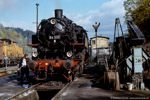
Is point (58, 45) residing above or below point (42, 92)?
above

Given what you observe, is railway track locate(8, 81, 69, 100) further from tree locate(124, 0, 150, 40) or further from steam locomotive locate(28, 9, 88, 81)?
tree locate(124, 0, 150, 40)

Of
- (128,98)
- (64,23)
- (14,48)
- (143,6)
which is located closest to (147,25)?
A: (143,6)

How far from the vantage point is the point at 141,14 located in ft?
69.5

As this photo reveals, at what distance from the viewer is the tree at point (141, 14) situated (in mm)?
20589

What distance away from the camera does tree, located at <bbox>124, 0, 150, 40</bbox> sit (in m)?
20.6

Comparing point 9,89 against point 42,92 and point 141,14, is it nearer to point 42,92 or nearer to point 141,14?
point 42,92

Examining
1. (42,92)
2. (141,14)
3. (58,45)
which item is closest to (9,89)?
(42,92)

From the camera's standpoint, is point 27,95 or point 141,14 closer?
point 27,95

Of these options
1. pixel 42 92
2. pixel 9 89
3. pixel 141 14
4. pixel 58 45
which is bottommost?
pixel 42 92

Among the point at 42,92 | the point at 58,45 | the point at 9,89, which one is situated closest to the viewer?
the point at 42,92

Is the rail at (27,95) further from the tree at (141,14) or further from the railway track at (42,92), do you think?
the tree at (141,14)

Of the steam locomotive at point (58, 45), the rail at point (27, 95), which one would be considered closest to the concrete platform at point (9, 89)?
the rail at point (27, 95)

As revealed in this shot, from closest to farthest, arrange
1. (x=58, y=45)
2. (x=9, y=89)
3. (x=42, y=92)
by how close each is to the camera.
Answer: (x=42, y=92) → (x=9, y=89) → (x=58, y=45)

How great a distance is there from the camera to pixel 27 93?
8523mm
